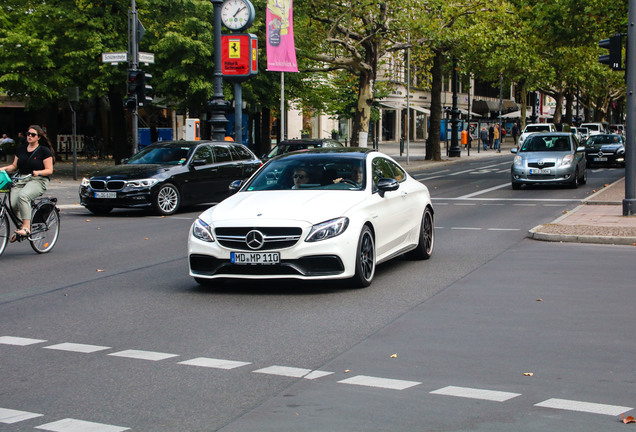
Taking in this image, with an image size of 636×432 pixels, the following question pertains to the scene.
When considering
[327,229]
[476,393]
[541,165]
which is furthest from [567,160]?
[476,393]

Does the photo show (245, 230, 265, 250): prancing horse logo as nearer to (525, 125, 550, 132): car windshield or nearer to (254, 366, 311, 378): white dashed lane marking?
(254, 366, 311, 378): white dashed lane marking

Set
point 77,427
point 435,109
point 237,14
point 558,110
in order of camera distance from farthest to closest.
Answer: point 558,110, point 435,109, point 237,14, point 77,427

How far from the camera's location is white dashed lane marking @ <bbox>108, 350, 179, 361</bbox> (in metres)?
6.70

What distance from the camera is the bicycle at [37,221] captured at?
12.2 metres

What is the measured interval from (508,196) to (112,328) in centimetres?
1763

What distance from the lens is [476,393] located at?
568 centimetres

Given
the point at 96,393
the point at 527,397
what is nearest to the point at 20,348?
the point at 96,393

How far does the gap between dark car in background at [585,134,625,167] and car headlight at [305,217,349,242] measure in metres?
30.6

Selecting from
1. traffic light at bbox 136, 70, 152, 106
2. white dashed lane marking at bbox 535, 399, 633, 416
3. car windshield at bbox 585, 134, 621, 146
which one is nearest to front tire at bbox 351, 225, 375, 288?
white dashed lane marking at bbox 535, 399, 633, 416

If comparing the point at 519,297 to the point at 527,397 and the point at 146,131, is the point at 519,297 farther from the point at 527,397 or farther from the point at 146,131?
the point at 146,131

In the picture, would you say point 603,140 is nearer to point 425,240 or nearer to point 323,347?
point 425,240

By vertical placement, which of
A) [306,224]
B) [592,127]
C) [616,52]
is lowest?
[306,224]

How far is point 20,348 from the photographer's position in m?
7.08

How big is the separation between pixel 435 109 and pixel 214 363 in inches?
1664
